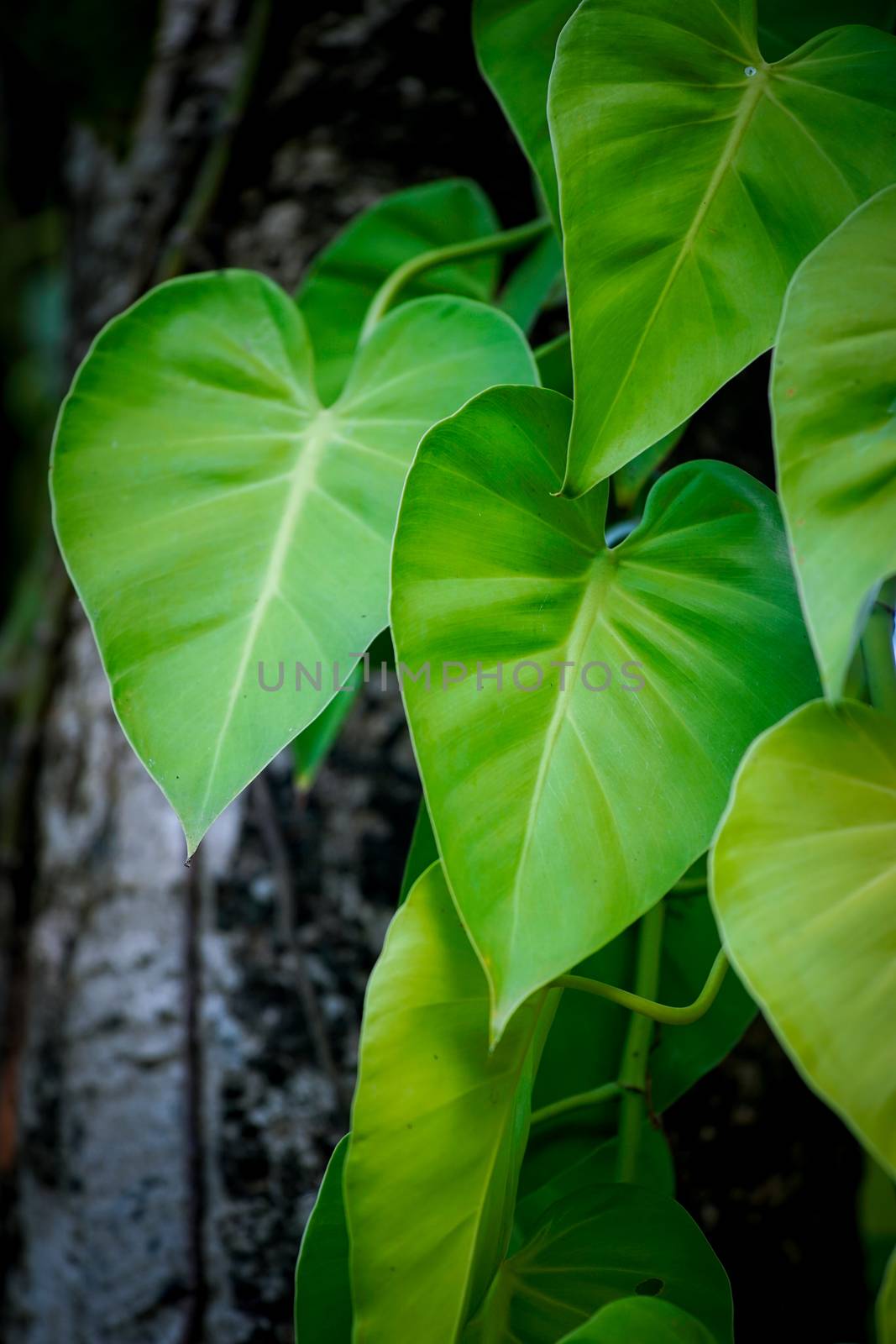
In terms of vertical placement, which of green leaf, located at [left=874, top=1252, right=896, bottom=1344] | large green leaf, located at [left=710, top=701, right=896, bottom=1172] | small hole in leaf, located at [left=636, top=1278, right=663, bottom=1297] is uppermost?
large green leaf, located at [left=710, top=701, right=896, bottom=1172]

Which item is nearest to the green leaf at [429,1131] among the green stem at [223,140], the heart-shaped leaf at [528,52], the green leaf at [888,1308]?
the green leaf at [888,1308]

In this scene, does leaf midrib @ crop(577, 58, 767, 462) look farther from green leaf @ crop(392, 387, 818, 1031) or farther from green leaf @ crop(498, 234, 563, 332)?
green leaf @ crop(498, 234, 563, 332)

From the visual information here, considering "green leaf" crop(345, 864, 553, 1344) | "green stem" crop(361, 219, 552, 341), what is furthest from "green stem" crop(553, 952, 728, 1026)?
"green stem" crop(361, 219, 552, 341)

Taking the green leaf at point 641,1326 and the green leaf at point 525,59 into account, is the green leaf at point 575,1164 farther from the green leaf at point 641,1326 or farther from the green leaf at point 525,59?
the green leaf at point 525,59

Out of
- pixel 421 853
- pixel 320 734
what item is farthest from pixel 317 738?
pixel 421 853

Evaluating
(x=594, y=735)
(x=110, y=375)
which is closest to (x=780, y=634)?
(x=594, y=735)

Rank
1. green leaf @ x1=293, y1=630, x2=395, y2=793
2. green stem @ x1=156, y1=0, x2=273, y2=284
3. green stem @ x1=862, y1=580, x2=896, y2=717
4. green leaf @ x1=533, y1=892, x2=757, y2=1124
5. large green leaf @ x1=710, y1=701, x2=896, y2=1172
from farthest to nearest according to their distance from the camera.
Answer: green stem @ x1=156, y1=0, x2=273, y2=284
green leaf @ x1=293, y1=630, x2=395, y2=793
green leaf @ x1=533, y1=892, x2=757, y2=1124
green stem @ x1=862, y1=580, x2=896, y2=717
large green leaf @ x1=710, y1=701, x2=896, y2=1172

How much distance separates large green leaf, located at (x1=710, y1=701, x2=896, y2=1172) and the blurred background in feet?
1.28

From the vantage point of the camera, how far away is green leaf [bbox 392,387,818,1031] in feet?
1.10

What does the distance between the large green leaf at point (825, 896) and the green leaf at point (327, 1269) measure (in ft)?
0.77

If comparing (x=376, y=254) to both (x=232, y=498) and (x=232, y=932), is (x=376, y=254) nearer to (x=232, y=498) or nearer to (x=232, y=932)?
(x=232, y=498)

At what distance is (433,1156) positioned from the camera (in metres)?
0.37

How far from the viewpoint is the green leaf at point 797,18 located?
580mm

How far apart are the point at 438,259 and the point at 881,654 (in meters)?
0.37
